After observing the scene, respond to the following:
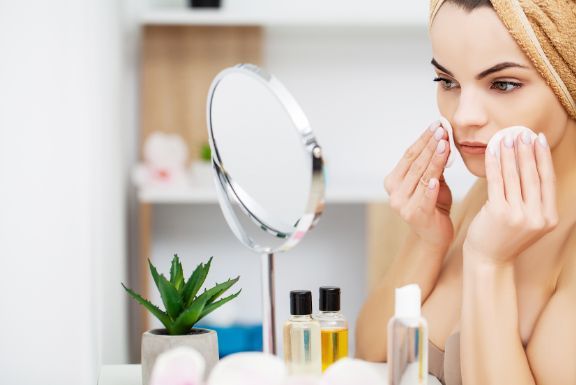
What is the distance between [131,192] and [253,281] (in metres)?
0.54

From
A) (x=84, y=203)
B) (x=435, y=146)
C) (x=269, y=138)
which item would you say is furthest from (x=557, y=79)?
(x=84, y=203)

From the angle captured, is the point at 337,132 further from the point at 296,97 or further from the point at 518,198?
the point at 518,198

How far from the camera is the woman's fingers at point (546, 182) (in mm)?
1050

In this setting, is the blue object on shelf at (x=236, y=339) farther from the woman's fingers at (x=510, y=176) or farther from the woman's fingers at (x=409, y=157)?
the woman's fingers at (x=510, y=176)

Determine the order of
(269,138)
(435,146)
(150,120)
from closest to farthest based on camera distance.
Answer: (269,138)
(435,146)
(150,120)

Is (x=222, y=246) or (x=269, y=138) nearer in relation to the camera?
(x=269, y=138)

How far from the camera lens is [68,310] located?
115 centimetres

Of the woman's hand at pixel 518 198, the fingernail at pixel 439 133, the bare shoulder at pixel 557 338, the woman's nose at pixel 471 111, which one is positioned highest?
the woman's nose at pixel 471 111

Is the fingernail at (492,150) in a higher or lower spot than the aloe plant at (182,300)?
higher

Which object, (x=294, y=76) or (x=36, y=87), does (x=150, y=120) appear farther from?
(x=36, y=87)

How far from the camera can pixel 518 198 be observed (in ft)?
3.45

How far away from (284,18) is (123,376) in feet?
6.24

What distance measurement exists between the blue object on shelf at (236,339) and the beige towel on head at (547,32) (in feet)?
6.44

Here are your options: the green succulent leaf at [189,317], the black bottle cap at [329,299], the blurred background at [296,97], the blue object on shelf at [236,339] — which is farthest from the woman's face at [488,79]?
the blue object on shelf at [236,339]
